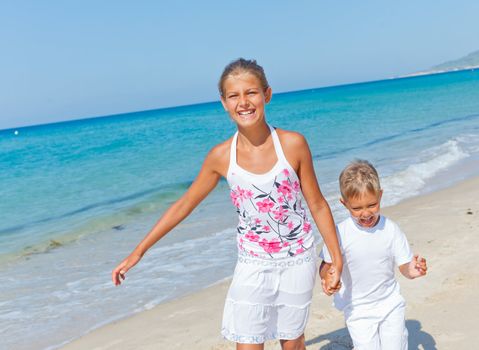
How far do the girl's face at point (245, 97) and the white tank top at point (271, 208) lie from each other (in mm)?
141

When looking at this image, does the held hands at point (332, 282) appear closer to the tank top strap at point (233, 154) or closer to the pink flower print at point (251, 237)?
the pink flower print at point (251, 237)

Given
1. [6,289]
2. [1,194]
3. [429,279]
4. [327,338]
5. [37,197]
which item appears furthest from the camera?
[1,194]

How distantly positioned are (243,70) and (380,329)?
5.03 ft

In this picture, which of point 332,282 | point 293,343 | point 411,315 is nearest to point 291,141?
point 332,282

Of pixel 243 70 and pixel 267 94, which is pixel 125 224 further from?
pixel 243 70

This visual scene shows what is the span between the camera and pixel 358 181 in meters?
2.83

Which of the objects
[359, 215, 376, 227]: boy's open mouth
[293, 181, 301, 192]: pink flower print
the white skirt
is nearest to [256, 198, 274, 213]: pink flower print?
[293, 181, 301, 192]: pink flower print

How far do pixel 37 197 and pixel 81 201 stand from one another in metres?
2.87

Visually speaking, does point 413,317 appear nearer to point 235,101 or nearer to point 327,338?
point 327,338

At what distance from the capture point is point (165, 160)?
76.9 ft

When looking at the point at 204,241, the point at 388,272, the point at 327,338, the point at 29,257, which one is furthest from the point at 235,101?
the point at 29,257

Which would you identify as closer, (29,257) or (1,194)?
(29,257)

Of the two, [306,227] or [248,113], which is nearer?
[248,113]

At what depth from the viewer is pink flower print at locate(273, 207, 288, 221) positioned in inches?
111
